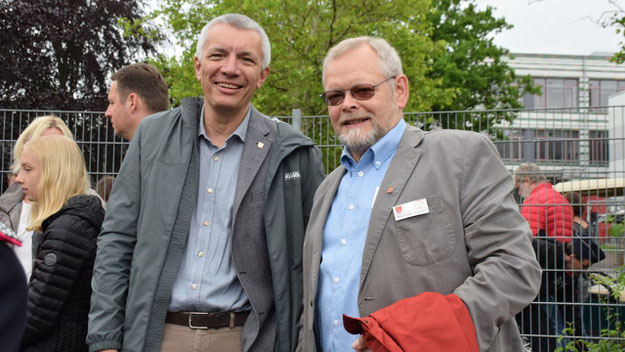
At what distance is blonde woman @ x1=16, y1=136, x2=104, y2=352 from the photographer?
9.66ft

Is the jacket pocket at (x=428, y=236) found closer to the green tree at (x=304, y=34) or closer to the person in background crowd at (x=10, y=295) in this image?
the person in background crowd at (x=10, y=295)

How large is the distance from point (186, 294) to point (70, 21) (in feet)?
50.6

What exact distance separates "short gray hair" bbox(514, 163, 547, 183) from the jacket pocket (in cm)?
369

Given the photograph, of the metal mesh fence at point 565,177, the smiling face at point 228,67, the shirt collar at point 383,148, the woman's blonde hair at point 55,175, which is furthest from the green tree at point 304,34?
the shirt collar at point 383,148

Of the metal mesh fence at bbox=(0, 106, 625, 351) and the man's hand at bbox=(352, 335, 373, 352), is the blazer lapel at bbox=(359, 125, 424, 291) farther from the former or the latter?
the metal mesh fence at bbox=(0, 106, 625, 351)

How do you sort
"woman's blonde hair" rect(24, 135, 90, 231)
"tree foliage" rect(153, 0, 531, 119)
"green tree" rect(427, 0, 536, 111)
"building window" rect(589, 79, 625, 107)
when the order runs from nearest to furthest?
"woman's blonde hair" rect(24, 135, 90, 231) → "tree foliage" rect(153, 0, 531, 119) → "green tree" rect(427, 0, 536, 111) → "building window" rect(589, 79, 625, 107)

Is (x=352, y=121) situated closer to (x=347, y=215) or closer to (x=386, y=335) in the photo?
(x=347, y=215)

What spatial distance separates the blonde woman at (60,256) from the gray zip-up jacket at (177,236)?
0.31 m

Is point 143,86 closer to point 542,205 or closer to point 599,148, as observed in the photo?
point 542,205

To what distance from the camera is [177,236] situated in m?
2.75

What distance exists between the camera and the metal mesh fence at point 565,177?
555 centimetres

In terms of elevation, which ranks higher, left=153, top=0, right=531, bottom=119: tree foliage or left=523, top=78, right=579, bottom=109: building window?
left=523, top=78, right=579, bottom=109: building window

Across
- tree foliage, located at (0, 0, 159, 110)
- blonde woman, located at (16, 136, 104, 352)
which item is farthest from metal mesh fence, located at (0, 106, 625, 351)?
tree foliage, located at (0, 0, 159, 110)

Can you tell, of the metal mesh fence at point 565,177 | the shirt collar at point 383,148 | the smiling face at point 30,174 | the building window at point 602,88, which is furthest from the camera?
the building window at point 602,88
